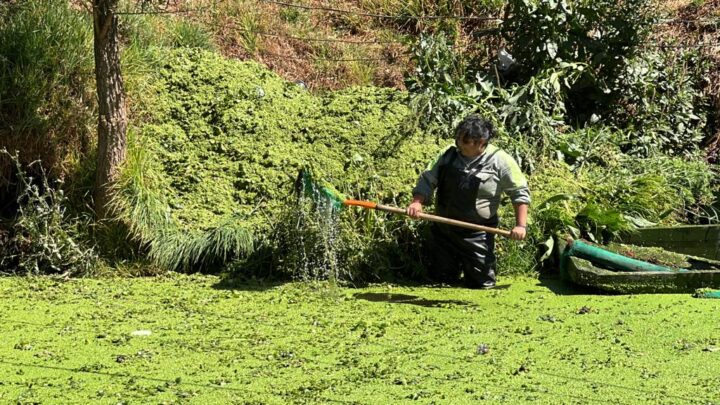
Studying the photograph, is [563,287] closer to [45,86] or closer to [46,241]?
[46,241]

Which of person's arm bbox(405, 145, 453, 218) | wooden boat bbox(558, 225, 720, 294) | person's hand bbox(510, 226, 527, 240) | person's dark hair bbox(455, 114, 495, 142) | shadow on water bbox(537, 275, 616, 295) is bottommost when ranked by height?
shadow on water bbox(537, 275, 616, 295)

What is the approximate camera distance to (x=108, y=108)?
5.96 m

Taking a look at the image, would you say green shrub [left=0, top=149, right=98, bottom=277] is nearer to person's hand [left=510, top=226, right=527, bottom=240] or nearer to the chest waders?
the chest waders

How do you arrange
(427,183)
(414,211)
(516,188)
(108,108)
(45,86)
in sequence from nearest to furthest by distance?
1. (414,211)
2. (516,188)
3. (427,183)
4. (108,108)
5. (45,86)

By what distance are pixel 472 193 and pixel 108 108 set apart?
2321 millimetres

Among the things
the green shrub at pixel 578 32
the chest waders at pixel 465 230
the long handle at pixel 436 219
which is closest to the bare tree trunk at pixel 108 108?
the long handle at pixel 436 219

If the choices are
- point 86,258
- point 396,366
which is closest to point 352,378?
point 396,366

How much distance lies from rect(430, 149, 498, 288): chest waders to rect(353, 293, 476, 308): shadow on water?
45 centimetres

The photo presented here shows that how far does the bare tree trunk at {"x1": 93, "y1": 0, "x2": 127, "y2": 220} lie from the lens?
19.1 ft

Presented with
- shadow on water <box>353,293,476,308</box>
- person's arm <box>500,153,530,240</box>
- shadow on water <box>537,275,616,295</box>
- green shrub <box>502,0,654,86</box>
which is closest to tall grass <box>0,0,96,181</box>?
shadow on water <box>353,293,476,308</box>

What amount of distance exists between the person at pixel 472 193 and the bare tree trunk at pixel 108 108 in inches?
75.5

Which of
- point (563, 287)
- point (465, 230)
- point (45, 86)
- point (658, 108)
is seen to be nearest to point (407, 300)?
point (465, 230)

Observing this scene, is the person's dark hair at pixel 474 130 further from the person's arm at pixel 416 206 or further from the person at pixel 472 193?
the person's arm at pixel 416 206

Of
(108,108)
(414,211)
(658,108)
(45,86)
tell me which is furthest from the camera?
(658,108)
